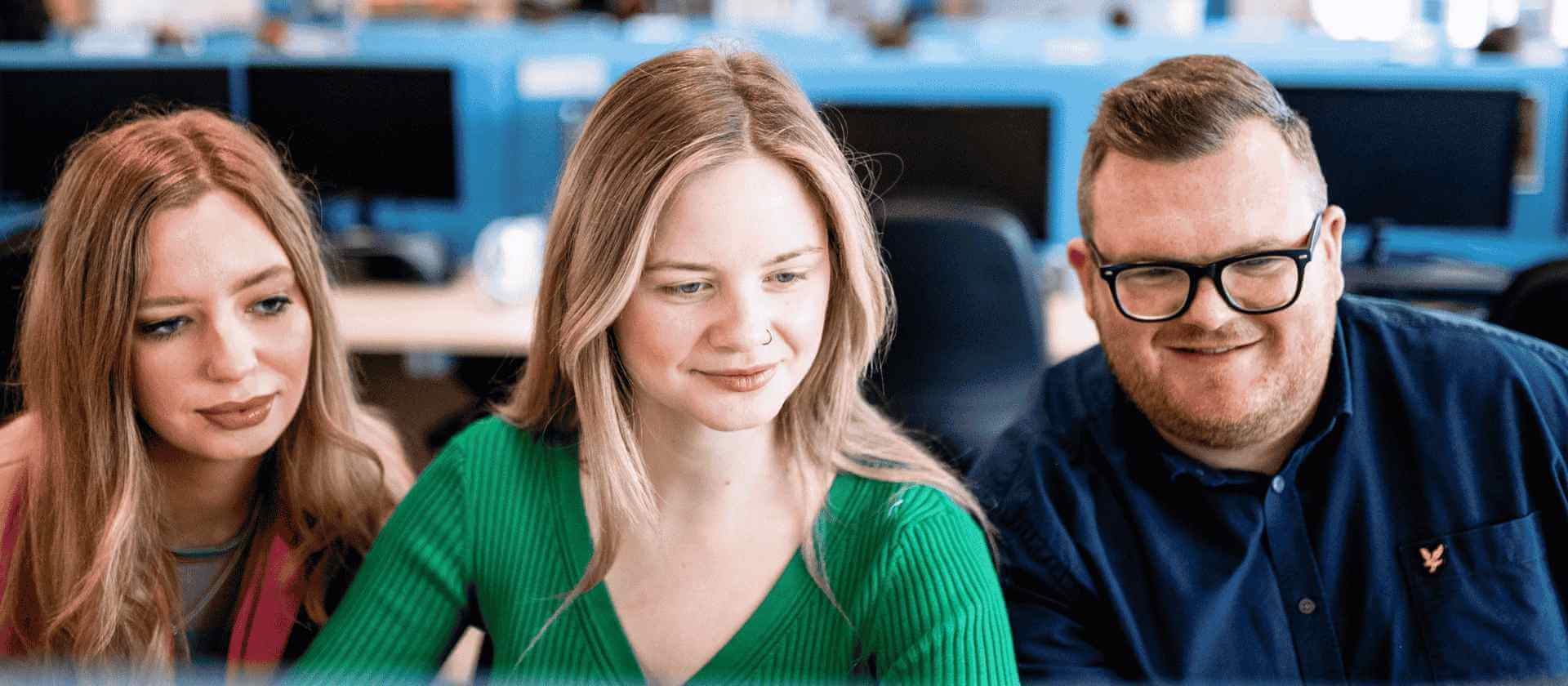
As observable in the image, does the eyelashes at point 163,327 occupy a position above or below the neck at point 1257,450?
above

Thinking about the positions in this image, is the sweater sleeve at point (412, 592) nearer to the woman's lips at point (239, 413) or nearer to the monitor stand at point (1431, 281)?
the woman's lips at point (239, 413)

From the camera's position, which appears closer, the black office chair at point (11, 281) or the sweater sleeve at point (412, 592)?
the sweater sleeve at point (412, 592)

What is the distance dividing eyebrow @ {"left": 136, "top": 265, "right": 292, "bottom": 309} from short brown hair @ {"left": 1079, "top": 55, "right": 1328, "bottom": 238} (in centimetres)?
66

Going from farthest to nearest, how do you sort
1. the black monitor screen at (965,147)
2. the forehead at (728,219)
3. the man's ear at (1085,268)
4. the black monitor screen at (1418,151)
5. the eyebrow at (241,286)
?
the black monitor screen at (965,147), the black monitor screen at (1418,151), the man's ear at (1085,268), the eyebrow at (241,286), the forehead at (728,219)

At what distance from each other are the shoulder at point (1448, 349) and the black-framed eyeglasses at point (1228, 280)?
0.56 ft

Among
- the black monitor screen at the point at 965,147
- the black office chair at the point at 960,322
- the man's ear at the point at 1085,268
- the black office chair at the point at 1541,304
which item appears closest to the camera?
the man's ear at the point at 1085,268

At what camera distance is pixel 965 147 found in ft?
9.70

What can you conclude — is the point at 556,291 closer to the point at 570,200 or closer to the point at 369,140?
the point at 570,200

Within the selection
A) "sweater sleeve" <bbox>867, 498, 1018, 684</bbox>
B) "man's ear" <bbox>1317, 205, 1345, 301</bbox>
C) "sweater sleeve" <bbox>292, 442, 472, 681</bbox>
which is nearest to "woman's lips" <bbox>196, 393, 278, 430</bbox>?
"sweater sleeve" <bbox>292, 442, 472, 681</bbox>

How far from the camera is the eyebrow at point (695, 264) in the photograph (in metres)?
0.91

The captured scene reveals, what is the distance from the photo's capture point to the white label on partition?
3115 mm

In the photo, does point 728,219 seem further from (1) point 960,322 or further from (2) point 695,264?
(1) point 960,322

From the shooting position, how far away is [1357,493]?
1110 mm

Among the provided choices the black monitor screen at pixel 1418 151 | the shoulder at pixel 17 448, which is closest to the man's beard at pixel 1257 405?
the shoulder at pixel 17 448
